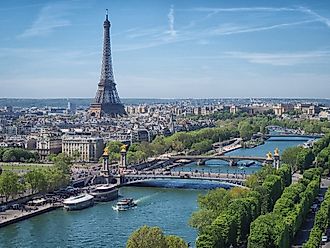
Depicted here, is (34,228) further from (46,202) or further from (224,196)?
(224,196)

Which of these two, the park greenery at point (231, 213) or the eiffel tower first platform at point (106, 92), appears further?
the eiffel tower first platform at point (106, 92)

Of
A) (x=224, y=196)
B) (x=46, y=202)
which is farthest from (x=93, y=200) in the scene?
(x=224, y=196)

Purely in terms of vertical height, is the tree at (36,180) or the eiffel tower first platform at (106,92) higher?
the eiffel tower first platform at (106,92)

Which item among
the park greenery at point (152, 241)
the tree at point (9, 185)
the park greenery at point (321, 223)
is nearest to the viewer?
the park greenery at point (152, 241)

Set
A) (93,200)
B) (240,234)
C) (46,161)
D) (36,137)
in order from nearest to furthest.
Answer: (240,234)
(93,200)
(46,161)
(36,137)

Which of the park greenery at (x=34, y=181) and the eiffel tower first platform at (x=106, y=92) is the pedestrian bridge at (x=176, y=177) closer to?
the park greenery at (x=34, y=181)

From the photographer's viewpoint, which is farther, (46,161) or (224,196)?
(46,161)

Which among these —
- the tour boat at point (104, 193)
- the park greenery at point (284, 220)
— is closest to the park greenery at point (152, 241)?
the park greenery at point (284, 220)
